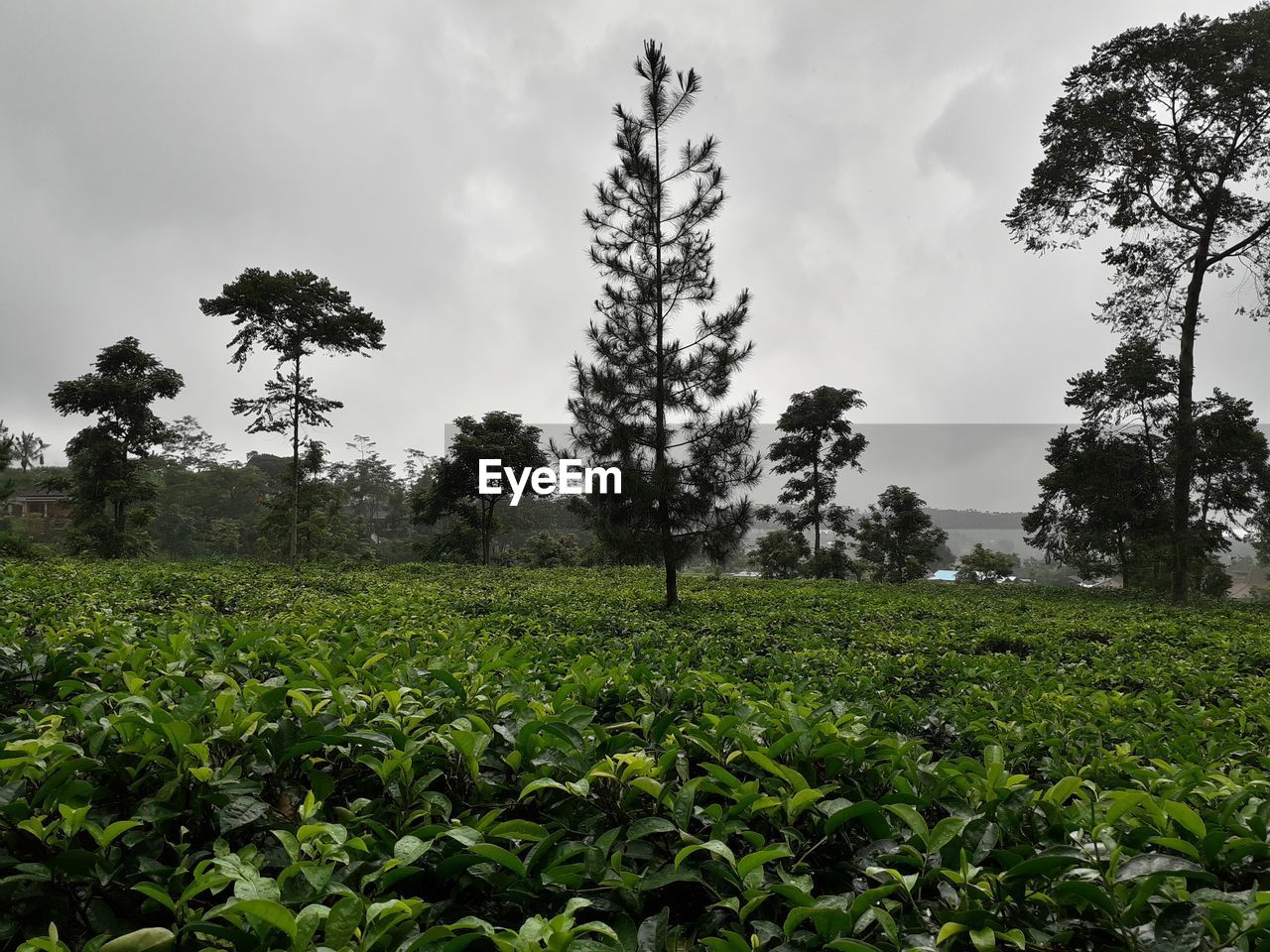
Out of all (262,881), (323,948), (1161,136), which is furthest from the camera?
(1161,136)

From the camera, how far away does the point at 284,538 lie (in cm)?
2466

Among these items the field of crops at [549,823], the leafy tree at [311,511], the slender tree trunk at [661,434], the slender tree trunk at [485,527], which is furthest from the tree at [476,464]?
the field of crops at [549,823]

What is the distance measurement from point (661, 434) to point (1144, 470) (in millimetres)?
14442

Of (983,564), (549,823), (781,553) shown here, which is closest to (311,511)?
(781,553)

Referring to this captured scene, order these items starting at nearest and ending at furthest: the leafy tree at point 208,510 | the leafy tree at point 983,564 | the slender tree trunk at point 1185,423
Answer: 1. the slender tree trunk at point 1185,423
2. the leafy tree at point 983,564
3. the leafy tree at point 208,510

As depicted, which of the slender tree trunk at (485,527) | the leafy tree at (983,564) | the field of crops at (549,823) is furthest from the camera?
the leafy tree at (983,564)

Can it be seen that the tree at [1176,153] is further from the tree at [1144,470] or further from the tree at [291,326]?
the tree at [291,326]

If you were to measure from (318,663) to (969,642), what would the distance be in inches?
228

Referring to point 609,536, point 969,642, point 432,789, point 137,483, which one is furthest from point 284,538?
point 432,789

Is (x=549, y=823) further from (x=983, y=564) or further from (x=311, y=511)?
(x=983, y=564)

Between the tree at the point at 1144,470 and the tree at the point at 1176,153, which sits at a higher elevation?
the tree at the point at 1176,153

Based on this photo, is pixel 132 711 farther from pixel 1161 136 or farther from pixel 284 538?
pixel 284 538

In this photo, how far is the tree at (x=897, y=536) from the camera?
83.3 feet

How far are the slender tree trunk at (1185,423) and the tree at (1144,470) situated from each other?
266mm
